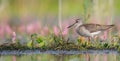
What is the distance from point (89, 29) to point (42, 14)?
43 cm

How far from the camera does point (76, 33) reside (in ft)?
20.2

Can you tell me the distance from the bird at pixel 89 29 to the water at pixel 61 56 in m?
0.15

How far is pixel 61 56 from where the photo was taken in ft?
20.0

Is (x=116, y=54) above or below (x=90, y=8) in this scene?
below

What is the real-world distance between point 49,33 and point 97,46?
43cm

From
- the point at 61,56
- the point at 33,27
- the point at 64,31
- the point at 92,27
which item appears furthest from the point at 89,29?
the point at 33,27

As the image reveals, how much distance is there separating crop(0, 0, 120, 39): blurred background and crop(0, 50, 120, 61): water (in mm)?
170

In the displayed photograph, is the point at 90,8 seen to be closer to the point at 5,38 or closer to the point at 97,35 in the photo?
the point at 97,35

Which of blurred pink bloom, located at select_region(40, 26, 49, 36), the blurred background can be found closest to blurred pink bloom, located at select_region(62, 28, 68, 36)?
the blurred background

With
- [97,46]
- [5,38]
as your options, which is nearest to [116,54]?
[97,46]

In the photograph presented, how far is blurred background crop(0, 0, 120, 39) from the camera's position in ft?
20.0

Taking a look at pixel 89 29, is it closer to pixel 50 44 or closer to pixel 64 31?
pixel 64 31

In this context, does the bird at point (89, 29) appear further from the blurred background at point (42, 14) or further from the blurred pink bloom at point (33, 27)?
the blurred pink bloom at point (33, 27)

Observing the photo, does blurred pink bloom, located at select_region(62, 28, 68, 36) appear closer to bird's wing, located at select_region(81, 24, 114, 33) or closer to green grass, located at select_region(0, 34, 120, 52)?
green grass, located at select_region(0, 34, 120, 52)
